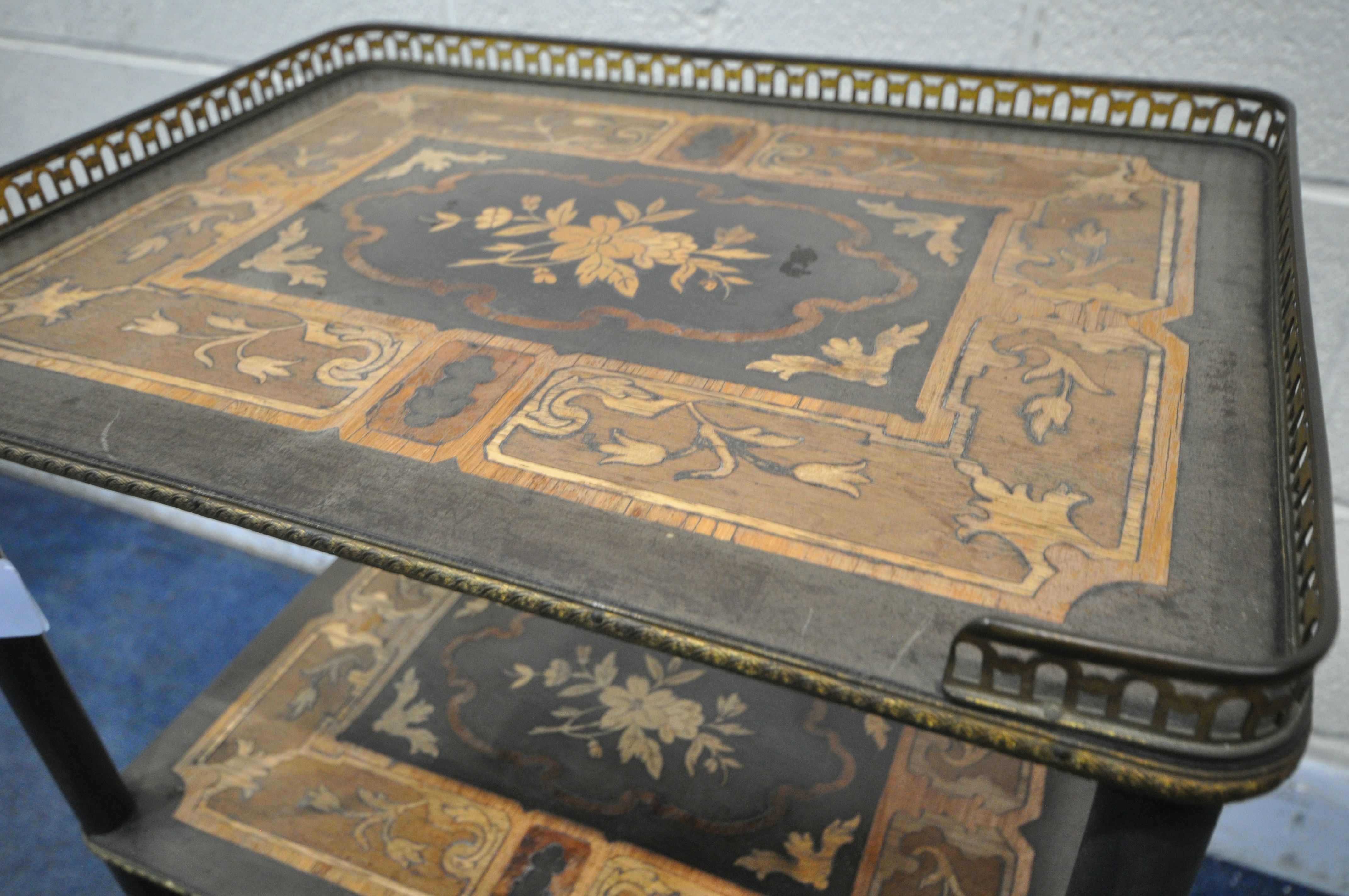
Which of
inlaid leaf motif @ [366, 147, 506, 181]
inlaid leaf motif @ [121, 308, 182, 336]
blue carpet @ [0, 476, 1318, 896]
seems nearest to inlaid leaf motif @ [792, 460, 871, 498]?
inlaid leaf motif @ [121, 308, 182, 336]

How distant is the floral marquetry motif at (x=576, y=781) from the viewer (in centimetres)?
92

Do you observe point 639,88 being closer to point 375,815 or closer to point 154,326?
point 154,326

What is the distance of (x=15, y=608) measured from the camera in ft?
2.23

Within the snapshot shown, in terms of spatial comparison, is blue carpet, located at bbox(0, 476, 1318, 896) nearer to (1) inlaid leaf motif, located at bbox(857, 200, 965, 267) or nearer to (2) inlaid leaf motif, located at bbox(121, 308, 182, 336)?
(2) inlaid leaf motif, located at bbox(121, 308, 182, 336)

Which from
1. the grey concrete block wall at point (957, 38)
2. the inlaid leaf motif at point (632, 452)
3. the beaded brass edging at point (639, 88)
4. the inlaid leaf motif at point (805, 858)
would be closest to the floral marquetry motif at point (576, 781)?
the inlaid leaf motif at point (805, 858)

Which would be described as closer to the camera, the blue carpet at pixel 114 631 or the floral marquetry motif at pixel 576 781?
the floral marquetry motif at pixel 576 781

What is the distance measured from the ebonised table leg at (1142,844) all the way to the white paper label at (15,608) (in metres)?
0.69

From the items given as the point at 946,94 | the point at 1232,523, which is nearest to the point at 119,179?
the point at 946,94

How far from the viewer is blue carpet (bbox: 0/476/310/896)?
4.45 feet

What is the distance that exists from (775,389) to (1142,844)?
36 centimetres

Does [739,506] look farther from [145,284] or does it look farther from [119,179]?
[119,179]

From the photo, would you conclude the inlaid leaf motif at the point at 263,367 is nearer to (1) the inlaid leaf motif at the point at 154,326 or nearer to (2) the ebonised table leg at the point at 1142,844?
(1) the inlaid leaf motif at the point at 154,326

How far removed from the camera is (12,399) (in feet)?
2.28

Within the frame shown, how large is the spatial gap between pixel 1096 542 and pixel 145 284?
0.76m
